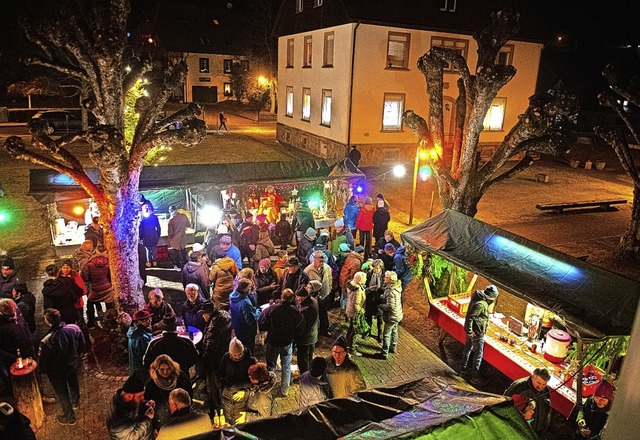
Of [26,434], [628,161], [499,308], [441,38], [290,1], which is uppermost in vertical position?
[290,1]

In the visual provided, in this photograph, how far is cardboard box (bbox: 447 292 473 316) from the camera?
9125 mm

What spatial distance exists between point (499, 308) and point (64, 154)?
9254mm

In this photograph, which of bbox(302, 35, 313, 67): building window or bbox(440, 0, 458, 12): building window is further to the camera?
bbox(302, 35, 313, 67): building window

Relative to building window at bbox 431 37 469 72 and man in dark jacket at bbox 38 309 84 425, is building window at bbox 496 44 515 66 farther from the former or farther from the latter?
man in dark jacket at bbox 38 309 84 425

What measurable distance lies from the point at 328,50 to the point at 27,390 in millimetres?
22220

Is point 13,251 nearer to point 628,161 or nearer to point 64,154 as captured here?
point 64,154

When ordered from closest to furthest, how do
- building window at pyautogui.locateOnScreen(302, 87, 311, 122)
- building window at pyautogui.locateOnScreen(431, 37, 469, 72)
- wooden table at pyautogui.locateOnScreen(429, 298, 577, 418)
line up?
wooden table at pyautogui.locateOnScreen(429, 298, 577, 418) < building window at pyautogui.locateOnScreen(431, 37, 469, 72) < building window at pyautogui.locateOnScreen(302, 87, 311, 122)

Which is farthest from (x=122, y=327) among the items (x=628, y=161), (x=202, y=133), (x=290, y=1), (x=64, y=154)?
(x=290, y=1)

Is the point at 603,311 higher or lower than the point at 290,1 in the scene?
lower

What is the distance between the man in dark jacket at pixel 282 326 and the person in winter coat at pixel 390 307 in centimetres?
177

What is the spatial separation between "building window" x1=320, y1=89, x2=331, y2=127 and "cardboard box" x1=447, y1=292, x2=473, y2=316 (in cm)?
1750

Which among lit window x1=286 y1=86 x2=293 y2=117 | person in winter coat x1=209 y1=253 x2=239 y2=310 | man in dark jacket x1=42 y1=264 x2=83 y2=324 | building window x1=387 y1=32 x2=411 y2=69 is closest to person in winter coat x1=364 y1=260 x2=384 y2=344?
person in winter coat x1=209 y1=253 x2=239 y2=310

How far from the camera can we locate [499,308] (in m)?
10.7

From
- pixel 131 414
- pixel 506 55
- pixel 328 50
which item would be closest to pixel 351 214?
pixel 131 414
